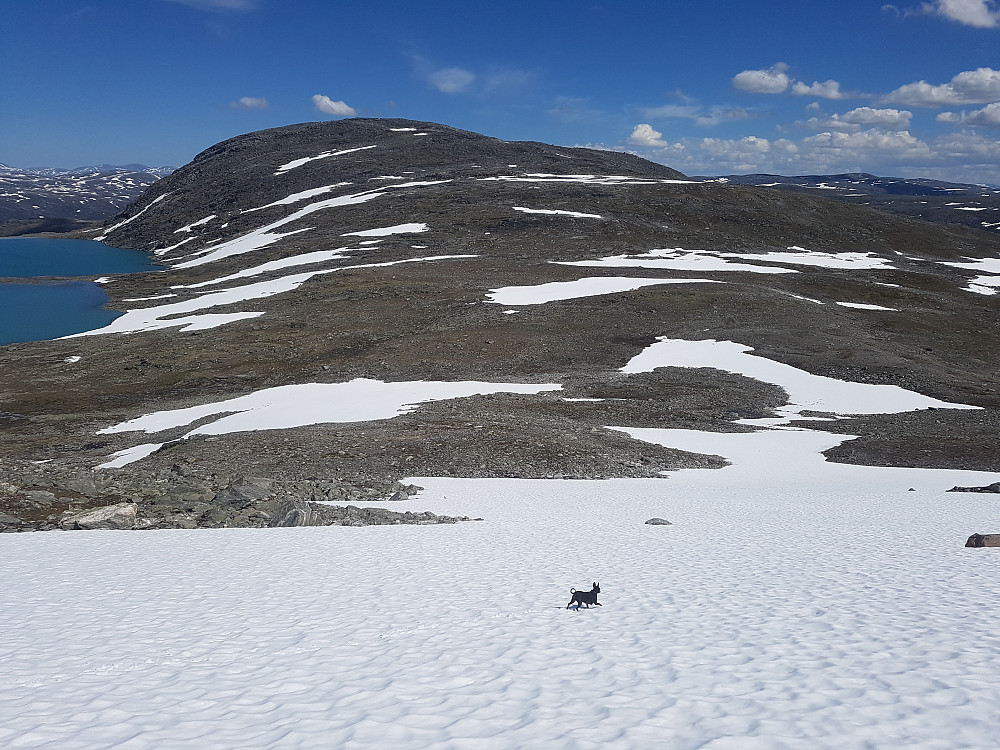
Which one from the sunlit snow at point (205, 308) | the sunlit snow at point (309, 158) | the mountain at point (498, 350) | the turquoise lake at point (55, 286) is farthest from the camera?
the sunlit snow at point (309, 158)

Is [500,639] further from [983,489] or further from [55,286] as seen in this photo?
[55,286]

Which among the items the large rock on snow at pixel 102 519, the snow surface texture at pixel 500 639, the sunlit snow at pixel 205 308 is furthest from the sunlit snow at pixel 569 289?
the snow surface texture at pixel 500 639

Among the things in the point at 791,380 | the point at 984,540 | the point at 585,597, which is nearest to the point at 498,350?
the point at 791,380

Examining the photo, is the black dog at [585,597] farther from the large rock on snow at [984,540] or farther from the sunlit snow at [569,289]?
the sunlit snow at [569,289]

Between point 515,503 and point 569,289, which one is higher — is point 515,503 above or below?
below

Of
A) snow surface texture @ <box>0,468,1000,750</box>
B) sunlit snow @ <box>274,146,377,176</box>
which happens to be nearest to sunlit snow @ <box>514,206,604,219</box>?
sunlit snow @ <box>274,146,377,176</box>

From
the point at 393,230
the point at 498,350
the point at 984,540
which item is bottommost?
the point at 984,540

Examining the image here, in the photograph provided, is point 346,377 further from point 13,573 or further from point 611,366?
point 13,573
